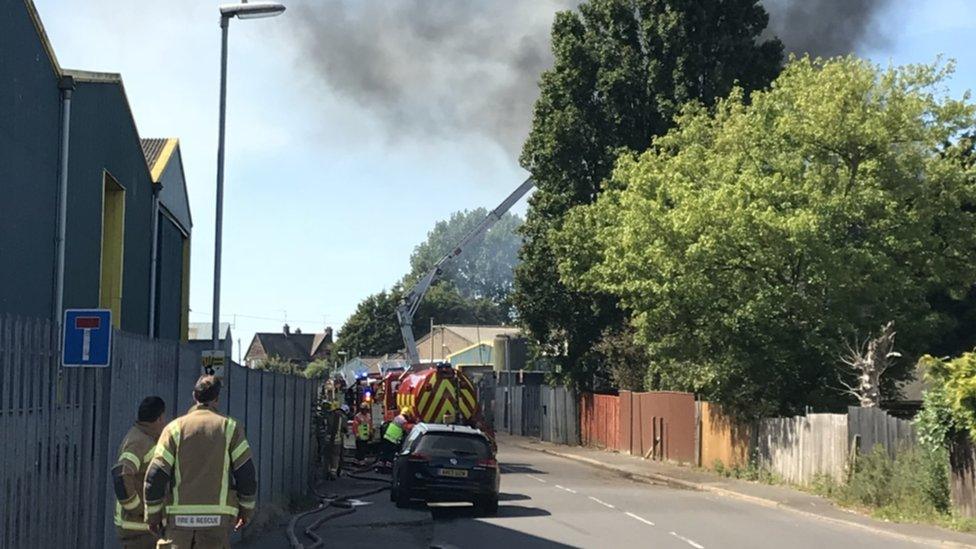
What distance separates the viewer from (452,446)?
1920cm

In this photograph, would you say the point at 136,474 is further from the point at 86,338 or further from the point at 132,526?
the point at 86,338

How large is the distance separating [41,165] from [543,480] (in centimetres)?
1492

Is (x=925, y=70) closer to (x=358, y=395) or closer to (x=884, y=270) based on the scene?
(x=884, y=270)

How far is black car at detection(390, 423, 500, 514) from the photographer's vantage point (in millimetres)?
18875

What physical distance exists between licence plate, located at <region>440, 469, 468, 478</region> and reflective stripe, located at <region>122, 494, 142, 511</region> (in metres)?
11.3

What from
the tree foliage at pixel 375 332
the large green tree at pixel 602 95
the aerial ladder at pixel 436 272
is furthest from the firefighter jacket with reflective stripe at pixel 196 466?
the tree foliage at pixel 375 332

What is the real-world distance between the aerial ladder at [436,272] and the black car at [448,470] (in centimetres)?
2899

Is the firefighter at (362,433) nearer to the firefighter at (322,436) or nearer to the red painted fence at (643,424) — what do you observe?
the firefighter at (322,436)

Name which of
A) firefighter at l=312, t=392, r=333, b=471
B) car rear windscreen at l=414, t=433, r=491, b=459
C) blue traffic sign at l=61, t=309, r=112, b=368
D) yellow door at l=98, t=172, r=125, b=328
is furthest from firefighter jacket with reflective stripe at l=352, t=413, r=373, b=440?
Result: blue traffic sign at l=61, t=309, r=112, b=368

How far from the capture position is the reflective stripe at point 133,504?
7.77 metres

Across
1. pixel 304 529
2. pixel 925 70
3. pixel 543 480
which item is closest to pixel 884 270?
pixel 925 70

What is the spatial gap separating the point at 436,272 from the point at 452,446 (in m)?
32.8

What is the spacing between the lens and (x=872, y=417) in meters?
22.8

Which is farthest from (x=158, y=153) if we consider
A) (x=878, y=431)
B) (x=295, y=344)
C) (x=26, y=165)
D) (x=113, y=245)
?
(x=295, y=344)
